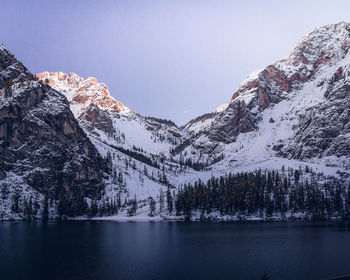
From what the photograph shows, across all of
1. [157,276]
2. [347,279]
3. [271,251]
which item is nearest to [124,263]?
[157,276]

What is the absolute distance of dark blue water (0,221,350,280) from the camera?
211ft

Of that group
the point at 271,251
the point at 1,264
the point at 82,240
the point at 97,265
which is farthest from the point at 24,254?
the point at 271,251

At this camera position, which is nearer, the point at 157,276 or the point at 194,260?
the point at 157,276

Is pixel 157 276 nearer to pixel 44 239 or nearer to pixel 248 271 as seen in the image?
pixel 248 271

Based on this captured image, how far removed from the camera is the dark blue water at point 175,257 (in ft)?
211

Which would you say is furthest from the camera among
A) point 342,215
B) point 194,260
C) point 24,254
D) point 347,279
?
point 342,215

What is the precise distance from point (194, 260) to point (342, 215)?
149 metres

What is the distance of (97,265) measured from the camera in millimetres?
71750

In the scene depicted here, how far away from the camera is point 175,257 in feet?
263

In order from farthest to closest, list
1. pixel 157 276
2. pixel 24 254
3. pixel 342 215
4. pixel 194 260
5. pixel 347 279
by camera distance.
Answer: pixel 342 215 < pixel 24 254 < pixel 194 260 < pixel 157 276 < pixel 347 279

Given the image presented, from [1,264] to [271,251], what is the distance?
59.2m

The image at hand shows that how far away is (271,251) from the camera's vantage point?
3393 inches

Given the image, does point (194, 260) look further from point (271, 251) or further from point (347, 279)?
point (347, 279)

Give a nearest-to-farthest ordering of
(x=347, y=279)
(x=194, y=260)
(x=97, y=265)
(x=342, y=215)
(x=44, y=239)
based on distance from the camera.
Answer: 1. (x=347, y=279)
2. (x=97, y=265)
3. (x=194, y=260)
4. (x=44, y=239)
5. (x=342, y=215)
